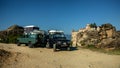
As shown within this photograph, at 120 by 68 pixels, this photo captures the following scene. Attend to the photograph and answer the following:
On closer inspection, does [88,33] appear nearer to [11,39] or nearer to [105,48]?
[105,48]

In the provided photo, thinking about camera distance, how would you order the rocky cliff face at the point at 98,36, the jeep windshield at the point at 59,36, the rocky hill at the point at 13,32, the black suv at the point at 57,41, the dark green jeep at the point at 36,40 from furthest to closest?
the rocky hill at the point at 13,32, the rocky cliff face at the point at 98,36, the dark green jeep at the point at 36,40, the jeep windshield at the point at 59,36, the black suv at the point at 57,41

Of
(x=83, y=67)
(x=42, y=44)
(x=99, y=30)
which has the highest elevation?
(x=99, y=30)

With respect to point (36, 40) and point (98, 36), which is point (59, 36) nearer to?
point (36, 40)

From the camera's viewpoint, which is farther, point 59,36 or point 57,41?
point 59,36

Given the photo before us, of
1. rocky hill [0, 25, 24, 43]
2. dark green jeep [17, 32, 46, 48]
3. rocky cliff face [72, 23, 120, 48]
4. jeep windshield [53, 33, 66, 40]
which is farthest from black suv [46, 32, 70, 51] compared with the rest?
rocky hill [0, 25, 24, 43]

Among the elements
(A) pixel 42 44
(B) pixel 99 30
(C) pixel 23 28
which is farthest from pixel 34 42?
(C) pixel 23 28

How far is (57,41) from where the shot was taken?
22.3 metres

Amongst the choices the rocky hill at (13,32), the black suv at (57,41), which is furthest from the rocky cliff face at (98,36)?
the rocky hill at (13,32)

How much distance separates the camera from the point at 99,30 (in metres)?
29.5

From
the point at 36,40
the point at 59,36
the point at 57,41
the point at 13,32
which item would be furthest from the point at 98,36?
the point at 13,32

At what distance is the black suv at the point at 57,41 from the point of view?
21828mm

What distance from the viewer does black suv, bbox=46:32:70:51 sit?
21.8 m

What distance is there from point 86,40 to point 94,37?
1299 millimetres

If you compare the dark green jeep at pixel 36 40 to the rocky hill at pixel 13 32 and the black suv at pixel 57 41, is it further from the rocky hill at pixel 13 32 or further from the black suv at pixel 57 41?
the rocky hill at pixel 13 32
